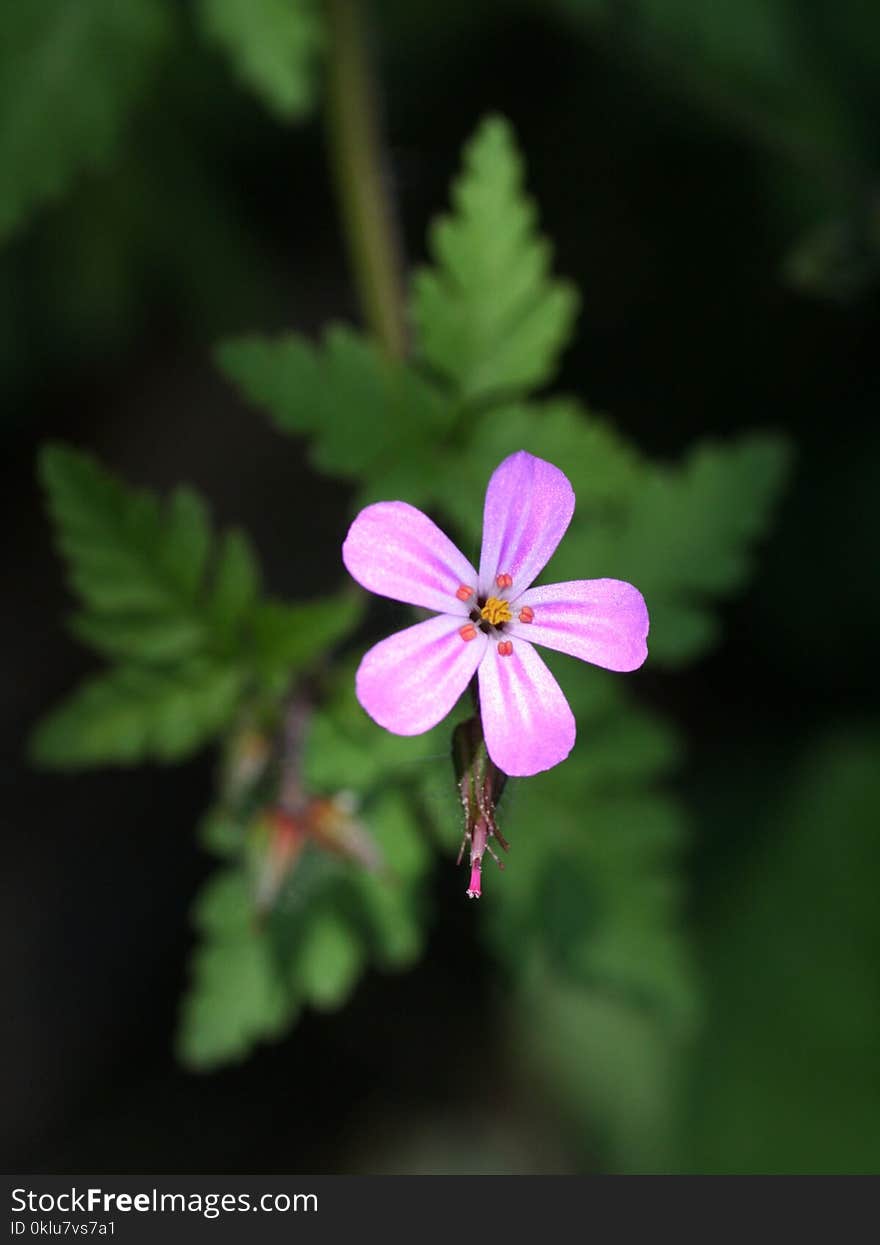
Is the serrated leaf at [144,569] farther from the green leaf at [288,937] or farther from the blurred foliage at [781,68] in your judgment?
the blurred foliage at [781,68]

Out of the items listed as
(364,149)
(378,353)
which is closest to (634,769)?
(378,353)

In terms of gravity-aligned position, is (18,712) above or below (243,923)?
above

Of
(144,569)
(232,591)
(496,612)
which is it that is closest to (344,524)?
(232,591)

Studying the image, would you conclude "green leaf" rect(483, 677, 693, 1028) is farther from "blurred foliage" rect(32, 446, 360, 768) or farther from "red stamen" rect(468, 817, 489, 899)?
"red stamen" rect(468, 817, 489, 899)

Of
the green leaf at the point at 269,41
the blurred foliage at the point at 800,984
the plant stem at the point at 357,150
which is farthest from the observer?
the blurred foliage at the point at 800,984

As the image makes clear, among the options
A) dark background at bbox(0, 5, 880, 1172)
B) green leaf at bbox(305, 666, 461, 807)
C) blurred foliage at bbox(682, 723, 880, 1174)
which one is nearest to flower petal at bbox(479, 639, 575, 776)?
green leaf at bbox(305, 666, 461, 807)

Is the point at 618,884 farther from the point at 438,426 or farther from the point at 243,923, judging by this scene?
the point at 438,426

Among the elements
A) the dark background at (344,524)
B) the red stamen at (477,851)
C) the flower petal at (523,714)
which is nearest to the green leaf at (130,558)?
the flower petal at (523,714)

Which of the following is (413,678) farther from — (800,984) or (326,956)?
(800,984)
